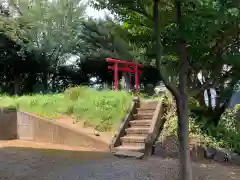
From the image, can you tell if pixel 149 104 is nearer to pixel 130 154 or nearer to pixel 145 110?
pixel 145 110

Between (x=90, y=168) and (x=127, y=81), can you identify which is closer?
(x=90, y=168)

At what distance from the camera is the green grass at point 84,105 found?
369 inches

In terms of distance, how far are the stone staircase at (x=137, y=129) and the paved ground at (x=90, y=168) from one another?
0.48 m

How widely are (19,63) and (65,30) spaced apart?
3296mm

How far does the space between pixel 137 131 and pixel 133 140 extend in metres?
0.35

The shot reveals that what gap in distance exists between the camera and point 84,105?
10.1 meters

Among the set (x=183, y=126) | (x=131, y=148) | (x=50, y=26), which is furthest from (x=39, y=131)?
(x=50, y=26)

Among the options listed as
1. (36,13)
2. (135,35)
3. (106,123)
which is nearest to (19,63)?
(36,13)

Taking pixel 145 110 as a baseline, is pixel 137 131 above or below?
below

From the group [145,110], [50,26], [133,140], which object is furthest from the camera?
[50,26]

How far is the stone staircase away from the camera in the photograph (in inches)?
297

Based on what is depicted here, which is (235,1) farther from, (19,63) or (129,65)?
(19,63)

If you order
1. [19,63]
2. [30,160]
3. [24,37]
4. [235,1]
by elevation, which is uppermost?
[24,37]

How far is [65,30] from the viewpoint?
63.3 ft
